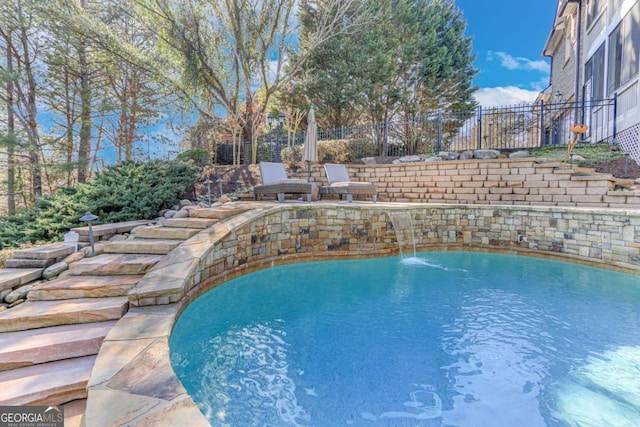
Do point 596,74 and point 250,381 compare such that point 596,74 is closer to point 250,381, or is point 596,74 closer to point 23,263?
point 250,381

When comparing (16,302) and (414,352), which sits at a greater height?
(16,302)

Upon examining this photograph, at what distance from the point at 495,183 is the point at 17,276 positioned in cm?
920

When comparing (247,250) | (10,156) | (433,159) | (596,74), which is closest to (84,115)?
(10,156)

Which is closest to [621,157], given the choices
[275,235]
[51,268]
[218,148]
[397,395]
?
[275,235]

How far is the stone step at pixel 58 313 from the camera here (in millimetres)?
2592

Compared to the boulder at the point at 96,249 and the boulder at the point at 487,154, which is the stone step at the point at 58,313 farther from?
the boulder at the point at 487,154

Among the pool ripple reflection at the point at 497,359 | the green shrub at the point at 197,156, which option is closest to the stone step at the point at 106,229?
the pool ripple reflection at the point at 497,359

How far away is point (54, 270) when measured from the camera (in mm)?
3643

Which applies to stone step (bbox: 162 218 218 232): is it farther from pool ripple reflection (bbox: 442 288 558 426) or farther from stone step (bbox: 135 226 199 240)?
pool ripple reflection (bbox: 442 288 558 426)

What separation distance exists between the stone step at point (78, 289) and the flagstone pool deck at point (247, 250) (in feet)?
0.06

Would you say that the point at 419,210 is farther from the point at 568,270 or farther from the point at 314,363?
the point at 314,363

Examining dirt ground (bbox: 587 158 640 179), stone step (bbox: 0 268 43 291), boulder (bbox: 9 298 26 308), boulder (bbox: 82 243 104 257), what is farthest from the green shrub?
dirt ground (bbox: 587 158 640 179)

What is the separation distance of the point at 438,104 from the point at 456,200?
8899 mm
